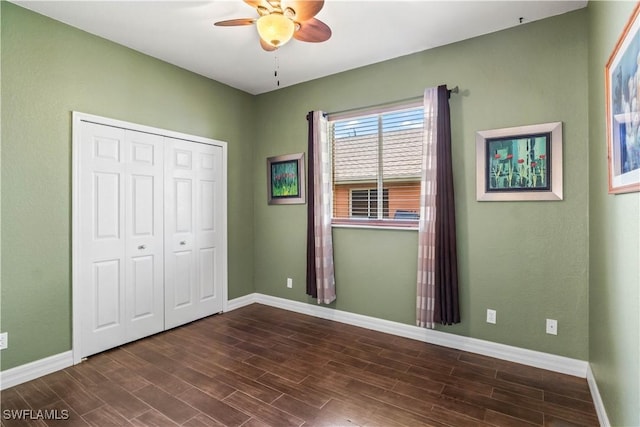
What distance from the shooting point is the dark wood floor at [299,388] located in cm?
200

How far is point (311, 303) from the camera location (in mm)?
3895

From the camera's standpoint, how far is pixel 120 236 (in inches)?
118

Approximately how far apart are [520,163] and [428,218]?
0.86 metres

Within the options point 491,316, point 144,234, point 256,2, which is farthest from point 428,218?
point 144,234

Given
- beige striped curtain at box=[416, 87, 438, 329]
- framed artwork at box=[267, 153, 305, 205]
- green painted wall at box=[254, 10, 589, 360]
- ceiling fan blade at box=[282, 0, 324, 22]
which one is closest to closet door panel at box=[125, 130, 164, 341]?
framed artwork at box=[267, 153, 305, 205]

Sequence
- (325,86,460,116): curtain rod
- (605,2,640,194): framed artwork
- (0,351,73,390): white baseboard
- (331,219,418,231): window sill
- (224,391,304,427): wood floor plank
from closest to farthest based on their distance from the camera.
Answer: (605,2,640,194): framed artwork
(224,391,304,427): wood floor plank
(0,351,73,390): white baseboard
(325,86,460,116): curtain rod
(331,219,418,231): window sill

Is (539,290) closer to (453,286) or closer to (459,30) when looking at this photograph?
(453,286)

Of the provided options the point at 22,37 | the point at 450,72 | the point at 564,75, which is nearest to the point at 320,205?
the point at 450,72

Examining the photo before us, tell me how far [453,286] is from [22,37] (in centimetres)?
398

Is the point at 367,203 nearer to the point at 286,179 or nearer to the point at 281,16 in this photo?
the point at 286,179

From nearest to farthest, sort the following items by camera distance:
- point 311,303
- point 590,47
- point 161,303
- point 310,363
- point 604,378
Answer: point 604,378
point 590,47
point 310,363
point 161,303
point 311,303

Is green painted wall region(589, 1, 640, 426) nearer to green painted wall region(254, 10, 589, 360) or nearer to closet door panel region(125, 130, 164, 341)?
green painted wall region(254, 10, 589, 360)

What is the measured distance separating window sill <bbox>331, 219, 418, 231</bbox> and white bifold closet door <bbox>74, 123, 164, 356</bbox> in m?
1.92

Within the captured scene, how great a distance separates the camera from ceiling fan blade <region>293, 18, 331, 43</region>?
83.6 inches
